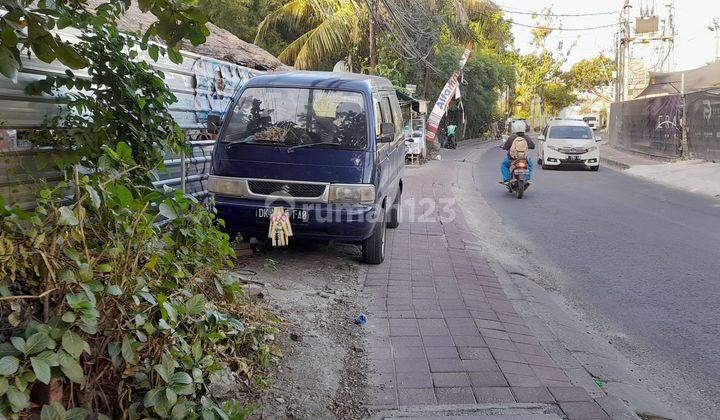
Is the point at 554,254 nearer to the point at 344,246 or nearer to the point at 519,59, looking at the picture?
the point at 344,246

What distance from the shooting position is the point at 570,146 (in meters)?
22.0

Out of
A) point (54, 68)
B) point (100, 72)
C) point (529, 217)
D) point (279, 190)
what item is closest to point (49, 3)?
point (100, 72)

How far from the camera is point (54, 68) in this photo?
5031mm

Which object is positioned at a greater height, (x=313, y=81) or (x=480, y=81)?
(x=480, y=81)

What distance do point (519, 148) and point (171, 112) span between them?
347 inches

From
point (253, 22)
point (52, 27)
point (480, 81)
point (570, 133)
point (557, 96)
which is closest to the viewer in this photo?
point (52, 27)

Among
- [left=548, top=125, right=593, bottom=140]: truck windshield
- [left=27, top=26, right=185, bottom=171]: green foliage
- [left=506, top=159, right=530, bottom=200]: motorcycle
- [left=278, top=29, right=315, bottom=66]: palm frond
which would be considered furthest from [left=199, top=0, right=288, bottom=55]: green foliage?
[left=27, top=26, right=185, bottom=171]: green foliage

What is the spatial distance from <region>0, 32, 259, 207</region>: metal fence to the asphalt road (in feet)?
14.1

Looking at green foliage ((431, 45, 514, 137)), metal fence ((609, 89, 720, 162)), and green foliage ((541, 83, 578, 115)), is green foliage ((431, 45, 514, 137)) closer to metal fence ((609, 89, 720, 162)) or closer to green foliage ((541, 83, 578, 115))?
metal fence ((609, 89, 720, 162))

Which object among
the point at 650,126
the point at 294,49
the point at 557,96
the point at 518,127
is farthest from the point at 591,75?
the point at 518,127

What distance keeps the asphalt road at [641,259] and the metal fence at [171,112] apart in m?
4.30

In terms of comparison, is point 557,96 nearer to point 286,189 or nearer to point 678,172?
point 678,172

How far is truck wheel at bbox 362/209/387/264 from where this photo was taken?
6.94 m

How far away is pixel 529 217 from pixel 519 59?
5599 centimetres
